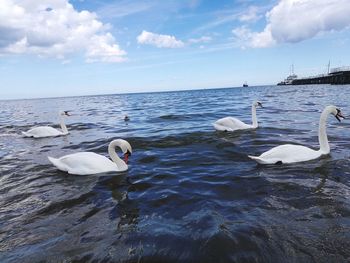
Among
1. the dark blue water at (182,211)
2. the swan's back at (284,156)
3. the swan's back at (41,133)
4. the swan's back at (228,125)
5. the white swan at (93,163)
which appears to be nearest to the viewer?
the dark blue water at (182,211)

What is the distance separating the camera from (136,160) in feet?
34.0

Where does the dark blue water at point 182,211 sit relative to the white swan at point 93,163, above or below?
below

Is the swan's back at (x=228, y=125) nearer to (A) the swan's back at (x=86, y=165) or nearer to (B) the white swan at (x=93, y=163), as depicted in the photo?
(B) the white swan at (x=93, y=163)

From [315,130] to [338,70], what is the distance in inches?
3542

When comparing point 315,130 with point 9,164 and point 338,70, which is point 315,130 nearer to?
point 9,164

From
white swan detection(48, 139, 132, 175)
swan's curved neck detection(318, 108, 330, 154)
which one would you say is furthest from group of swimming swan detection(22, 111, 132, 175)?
swan's curved neck detection(318, 108, 330, 154)

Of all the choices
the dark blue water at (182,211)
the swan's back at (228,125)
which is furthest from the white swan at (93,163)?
the swan's back at (228,125)

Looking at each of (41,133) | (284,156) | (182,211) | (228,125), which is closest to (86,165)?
(182,211)

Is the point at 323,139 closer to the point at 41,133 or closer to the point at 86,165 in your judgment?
the point at 86,165

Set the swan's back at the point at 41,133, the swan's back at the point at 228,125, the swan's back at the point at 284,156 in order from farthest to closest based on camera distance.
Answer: the swan's back at the point at 41,133, the swan's back at the point at 228,125, the swan's back at the point at 284,156

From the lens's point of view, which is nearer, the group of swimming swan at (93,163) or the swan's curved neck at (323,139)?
the group of swimming swan at (93,163)

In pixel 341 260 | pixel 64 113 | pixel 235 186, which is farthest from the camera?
pixel 64 113

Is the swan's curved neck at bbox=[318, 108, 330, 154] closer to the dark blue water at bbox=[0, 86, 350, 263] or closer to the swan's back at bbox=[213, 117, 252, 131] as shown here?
the dark blue water at bbox=[0, 86, 350, 263]

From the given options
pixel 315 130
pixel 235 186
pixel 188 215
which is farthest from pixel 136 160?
pixel 315 130
